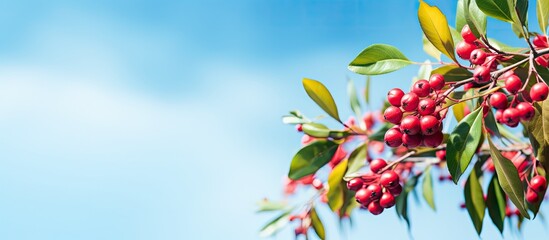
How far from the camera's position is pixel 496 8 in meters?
1.61

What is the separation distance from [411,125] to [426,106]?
0.06 metres

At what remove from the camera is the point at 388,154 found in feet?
9.00

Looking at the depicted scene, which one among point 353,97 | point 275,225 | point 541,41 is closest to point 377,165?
point 541,41

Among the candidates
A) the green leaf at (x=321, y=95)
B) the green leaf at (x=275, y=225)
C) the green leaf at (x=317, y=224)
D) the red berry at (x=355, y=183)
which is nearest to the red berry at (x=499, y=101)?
the red berry at (x=355, y=183)

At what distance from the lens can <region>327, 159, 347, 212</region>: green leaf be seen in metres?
2.16

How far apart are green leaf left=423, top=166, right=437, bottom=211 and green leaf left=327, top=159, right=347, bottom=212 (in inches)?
24.8

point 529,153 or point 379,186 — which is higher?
point 379,186

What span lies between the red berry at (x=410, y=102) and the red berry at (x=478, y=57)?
0.65ft

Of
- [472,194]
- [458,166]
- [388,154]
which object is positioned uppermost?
[388,154]

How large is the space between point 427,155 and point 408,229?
12.9 inches

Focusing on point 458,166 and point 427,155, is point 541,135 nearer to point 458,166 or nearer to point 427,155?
point 458,166

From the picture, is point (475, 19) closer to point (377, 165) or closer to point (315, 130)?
point (377, 165)

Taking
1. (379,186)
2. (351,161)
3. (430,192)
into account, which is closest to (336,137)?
(351,161)

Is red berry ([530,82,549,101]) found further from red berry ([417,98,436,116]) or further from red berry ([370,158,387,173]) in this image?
red berry ([370,158,387,173])
